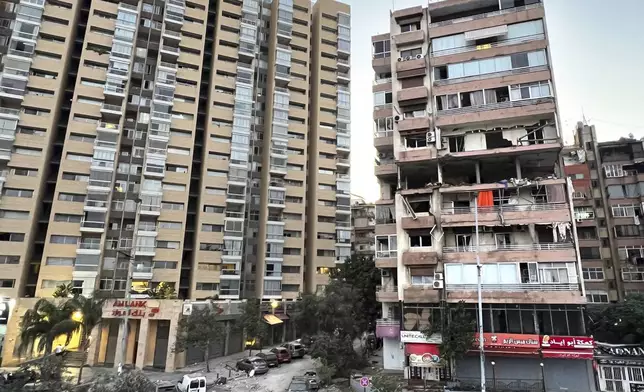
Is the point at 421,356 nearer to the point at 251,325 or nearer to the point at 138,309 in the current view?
the point at 251,325

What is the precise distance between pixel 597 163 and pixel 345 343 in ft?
157

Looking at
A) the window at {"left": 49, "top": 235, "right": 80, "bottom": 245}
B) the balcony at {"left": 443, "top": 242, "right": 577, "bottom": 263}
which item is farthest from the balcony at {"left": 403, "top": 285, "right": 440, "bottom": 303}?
the window at {"left": 49, "top": 235, "right": 80, "bottom": 245}

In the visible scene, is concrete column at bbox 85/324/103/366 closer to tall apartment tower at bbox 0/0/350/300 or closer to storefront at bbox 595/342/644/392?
tall apartment tower at bbox 0/0/350/300

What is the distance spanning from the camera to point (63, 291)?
149ft

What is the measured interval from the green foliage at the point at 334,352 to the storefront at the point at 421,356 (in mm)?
4647

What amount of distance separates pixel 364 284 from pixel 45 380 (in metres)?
30.0

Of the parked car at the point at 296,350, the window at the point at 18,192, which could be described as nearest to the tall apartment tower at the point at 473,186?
the parked car at the point at 296,350

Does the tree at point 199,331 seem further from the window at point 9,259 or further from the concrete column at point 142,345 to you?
the window at point 9,259

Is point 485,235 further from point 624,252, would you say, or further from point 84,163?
point 84,163

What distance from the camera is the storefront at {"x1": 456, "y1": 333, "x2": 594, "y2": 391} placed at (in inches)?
1102

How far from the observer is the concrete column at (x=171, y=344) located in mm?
37438

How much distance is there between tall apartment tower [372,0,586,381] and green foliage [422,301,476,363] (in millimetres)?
1233

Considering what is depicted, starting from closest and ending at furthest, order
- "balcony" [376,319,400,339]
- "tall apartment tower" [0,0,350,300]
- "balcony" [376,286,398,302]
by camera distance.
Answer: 1. "balcony" [376,319,400,339]
2. "balcony" [376,286,398,302]
3. "tall apartment tower" [0,0,350,300]

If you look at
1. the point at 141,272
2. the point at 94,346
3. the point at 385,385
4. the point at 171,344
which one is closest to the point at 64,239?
the point at 141,272
